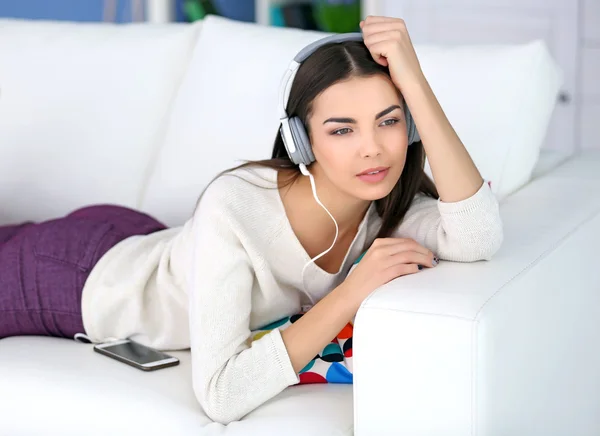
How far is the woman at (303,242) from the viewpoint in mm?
1430

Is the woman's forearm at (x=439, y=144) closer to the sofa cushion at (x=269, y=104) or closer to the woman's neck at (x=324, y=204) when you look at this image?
the woman's neck at (x=324, y=204)

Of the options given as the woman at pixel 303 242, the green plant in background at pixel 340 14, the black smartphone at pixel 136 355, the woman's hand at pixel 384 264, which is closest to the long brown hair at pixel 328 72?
the woman at pixel 303 242

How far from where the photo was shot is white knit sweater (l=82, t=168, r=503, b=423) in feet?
4.69

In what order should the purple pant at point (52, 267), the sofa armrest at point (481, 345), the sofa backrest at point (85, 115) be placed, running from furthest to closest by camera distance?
the sofa backrest at point (85, 115) < the purple pant at point (52, 267) < the sofa armrest at point (481, 345)

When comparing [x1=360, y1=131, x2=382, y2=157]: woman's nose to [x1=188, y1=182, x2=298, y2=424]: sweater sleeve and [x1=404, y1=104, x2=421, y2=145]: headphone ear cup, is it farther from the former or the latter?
[x1=188, y1=182, x2=298, y2=424]: sweater sleeve

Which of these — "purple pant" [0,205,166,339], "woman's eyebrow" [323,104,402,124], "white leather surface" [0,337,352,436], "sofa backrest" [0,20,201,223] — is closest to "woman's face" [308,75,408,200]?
"woman's eyebrow" [323,104,402,124]

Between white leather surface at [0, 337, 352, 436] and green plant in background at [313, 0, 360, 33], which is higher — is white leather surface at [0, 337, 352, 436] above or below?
below

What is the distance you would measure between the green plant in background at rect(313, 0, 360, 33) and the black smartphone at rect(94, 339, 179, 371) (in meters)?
2.36

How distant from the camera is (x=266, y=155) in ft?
6.57

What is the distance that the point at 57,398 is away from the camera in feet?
5.00

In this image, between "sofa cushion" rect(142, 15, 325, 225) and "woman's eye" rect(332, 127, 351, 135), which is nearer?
"woman's eye" rect(332, 127, 351, 135)

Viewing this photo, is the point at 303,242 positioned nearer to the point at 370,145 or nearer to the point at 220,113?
the point at 370,145

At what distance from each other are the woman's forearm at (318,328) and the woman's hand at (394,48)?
12.8 inches

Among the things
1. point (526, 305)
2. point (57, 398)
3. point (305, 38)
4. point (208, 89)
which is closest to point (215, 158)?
point (208, 89)
